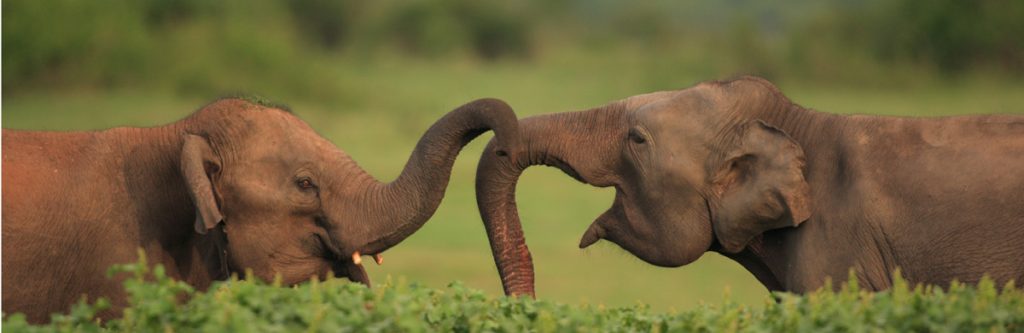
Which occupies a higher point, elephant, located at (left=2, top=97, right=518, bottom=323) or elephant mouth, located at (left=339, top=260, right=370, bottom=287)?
elephant, located at (left=2, top=97, right=518, bottom=323)

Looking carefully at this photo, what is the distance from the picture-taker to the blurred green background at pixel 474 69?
26.0 meters

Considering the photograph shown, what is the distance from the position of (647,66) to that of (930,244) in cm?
2883

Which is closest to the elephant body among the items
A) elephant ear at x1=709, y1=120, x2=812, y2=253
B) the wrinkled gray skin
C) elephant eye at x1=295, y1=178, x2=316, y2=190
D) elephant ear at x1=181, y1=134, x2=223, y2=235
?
the wrinkled gray skin

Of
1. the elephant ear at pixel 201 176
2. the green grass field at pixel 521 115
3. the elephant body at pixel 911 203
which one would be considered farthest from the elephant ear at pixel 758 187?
the green grass field at pixel 521 115

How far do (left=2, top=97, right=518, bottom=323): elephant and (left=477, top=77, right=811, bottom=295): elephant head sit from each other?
37cm

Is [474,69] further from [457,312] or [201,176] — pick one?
[457,312]

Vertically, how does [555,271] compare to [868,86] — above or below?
below

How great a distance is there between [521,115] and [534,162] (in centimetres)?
2270

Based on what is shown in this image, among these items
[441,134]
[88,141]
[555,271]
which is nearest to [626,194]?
[441,134]

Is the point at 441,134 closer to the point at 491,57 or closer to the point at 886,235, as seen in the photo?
the point at 886,235

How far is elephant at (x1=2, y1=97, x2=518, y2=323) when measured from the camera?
29.0 ft

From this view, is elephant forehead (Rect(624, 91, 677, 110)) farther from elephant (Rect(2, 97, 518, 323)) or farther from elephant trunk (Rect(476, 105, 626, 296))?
elephant (Rect(2, 97, 518, 323))

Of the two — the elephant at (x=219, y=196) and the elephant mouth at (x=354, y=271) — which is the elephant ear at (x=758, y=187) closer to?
the elephant at (x=219, y=196)

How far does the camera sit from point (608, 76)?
3716 cm
